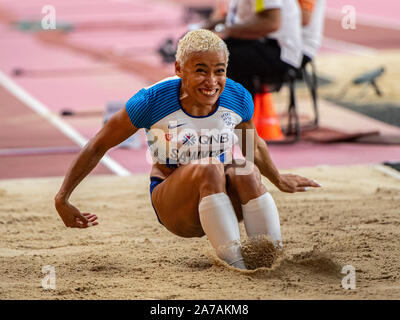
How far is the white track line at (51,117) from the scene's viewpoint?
657cm

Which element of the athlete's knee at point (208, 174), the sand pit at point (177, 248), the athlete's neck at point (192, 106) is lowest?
the sand pit at point (177, 248)

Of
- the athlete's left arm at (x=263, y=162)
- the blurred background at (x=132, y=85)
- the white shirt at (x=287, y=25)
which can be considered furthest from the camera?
the blurred background at (x=132, y=85)

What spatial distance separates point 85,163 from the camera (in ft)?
11.9

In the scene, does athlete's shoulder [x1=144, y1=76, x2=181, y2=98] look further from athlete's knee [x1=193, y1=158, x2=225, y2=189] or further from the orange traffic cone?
the orange traffic cone

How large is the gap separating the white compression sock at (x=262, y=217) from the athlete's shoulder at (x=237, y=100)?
40 cm

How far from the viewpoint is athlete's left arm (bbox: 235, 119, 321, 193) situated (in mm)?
3867

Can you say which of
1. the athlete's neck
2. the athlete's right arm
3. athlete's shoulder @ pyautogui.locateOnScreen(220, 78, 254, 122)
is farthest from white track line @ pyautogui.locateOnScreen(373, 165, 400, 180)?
the athlete's right arm

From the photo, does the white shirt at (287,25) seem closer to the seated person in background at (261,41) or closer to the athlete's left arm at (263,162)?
the seated person in background at (261,41)

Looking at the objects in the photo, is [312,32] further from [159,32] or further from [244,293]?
[159,32]

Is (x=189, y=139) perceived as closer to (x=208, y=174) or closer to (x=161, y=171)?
(x=208, y=174)

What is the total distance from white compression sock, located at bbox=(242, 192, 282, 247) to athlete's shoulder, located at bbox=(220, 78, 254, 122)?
0.40m

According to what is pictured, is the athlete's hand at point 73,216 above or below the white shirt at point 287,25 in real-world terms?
below

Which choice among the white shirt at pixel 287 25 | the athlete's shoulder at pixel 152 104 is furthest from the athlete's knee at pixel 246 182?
the white shirt at pixel 287 25
